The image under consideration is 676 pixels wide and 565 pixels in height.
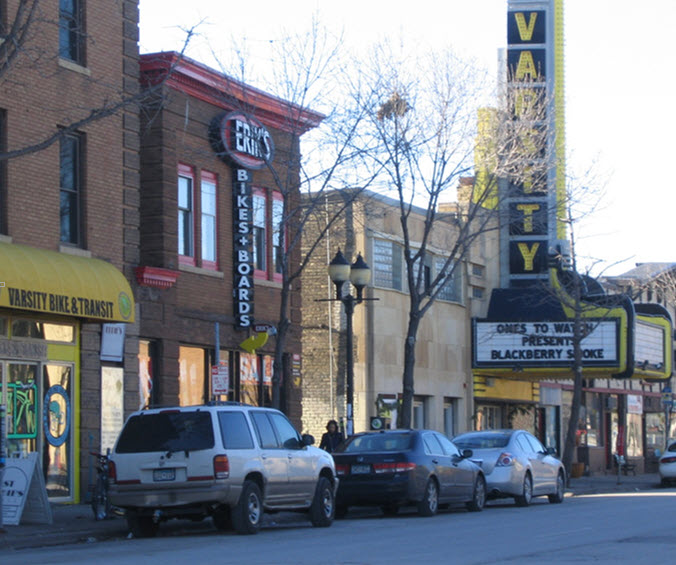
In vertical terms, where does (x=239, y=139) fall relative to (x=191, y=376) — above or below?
above

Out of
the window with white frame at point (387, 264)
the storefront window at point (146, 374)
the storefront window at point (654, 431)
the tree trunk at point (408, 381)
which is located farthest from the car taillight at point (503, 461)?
the storefront window at point (654, 431)

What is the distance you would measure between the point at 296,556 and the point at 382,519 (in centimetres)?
704

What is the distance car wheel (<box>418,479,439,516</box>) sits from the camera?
20109 millimetres

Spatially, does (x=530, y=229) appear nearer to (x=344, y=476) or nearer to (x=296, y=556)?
(x=344, y=476)

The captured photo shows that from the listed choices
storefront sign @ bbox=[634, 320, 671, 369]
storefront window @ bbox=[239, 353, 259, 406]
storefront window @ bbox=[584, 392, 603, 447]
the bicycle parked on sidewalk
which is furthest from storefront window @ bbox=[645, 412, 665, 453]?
the bicycle parked on sidewalk

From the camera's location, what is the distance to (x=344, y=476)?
66.3 ft

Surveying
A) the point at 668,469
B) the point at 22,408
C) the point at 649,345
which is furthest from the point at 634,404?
the point at 22,408

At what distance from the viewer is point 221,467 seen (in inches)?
625

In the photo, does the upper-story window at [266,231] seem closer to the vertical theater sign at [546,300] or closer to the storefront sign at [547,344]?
the vertical theater sign at [546,300]

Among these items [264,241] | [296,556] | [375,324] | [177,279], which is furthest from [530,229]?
[296,556]

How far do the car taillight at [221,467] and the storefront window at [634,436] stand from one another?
35933mm

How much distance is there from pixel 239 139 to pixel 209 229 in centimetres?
209

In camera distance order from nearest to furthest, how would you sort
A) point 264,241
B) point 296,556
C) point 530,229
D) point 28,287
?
point 296,556 → point 28,287 → point 264,241 → point 530,229

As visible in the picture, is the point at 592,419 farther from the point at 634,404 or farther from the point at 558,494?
the point at 558,494
